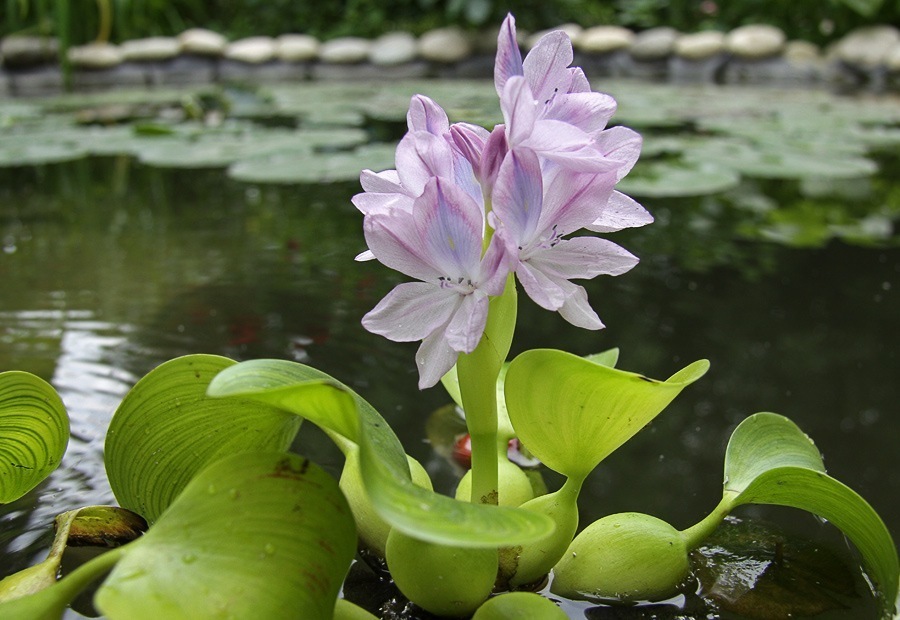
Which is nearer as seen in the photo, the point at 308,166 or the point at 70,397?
the point at 70,397

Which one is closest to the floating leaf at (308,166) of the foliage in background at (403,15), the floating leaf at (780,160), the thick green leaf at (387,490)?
the floating leaf at (780,160)

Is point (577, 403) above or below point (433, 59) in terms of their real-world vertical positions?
above

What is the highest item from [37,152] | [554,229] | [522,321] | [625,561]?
[554,229]

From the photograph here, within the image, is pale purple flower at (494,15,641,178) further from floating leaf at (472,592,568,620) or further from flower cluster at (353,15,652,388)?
floating leaf at (472,592,568,620)

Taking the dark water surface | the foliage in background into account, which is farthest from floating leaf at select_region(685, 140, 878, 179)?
the foliage in background

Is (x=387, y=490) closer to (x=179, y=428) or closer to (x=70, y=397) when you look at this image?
(x=179, y=428)

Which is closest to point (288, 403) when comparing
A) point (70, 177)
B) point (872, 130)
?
point (70, 177)

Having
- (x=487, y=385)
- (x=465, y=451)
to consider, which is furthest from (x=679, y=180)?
(x=487, y=385)
